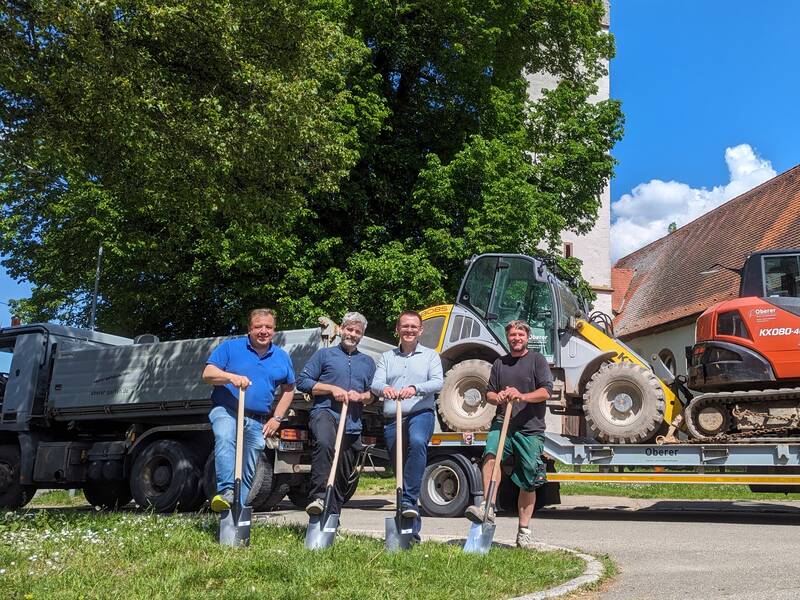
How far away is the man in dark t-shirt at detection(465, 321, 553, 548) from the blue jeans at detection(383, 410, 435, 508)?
0.64 meters

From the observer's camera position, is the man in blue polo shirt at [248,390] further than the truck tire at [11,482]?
No

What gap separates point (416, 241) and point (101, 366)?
8579 millimetres

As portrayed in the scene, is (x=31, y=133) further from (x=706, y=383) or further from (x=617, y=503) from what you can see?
(x=617, y=503)

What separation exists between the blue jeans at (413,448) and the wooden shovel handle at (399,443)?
10 cm

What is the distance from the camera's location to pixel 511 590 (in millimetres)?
5273

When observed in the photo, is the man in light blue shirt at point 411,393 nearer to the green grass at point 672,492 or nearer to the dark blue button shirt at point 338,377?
the dark blue button shirt at point 338,377

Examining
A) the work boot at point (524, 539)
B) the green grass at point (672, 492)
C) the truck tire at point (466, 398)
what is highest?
the truck tire at point (466, 398)

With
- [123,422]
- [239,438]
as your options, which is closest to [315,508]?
[239,438]

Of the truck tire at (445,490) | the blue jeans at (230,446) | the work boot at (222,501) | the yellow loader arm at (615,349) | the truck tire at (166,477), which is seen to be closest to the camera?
the work boot at (222,501)

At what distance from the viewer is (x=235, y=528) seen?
637cm

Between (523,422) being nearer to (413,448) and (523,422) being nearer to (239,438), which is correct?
(413,448)

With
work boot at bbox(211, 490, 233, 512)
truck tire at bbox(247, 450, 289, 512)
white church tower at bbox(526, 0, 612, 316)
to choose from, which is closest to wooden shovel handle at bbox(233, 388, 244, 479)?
work boot at bbox(211, 490, 233, 512)

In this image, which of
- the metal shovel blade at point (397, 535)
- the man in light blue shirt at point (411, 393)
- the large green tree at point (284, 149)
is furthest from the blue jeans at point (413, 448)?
the large green tree at point (284, 149)

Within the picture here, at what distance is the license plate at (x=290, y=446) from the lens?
1064cm
